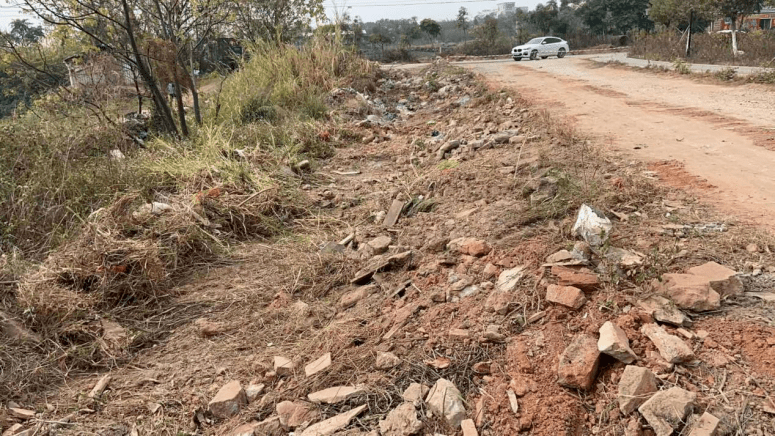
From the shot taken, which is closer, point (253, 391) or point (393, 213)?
point (253, 391)

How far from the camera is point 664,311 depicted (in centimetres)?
220

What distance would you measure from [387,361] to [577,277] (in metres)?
1.01

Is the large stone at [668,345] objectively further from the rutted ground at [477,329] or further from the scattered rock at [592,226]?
the scattered rock at [592,226]

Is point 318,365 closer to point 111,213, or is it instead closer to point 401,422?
point 401,422

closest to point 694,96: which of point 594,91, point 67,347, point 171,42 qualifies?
point 594,91

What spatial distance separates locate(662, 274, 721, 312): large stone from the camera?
7.22 ft

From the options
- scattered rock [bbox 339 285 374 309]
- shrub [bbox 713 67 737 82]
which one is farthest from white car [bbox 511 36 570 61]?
scattered rock [bbox 339 285 374 309]

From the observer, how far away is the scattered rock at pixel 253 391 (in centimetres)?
238

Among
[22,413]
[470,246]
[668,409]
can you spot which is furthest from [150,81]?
[668,409]

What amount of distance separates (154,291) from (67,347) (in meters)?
0.65

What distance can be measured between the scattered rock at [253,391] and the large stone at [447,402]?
0.82 meters

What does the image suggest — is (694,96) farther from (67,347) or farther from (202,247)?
(67,347)

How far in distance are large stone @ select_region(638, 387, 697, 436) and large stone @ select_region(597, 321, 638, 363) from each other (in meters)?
0.21

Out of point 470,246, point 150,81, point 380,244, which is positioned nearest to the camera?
point 470,246
